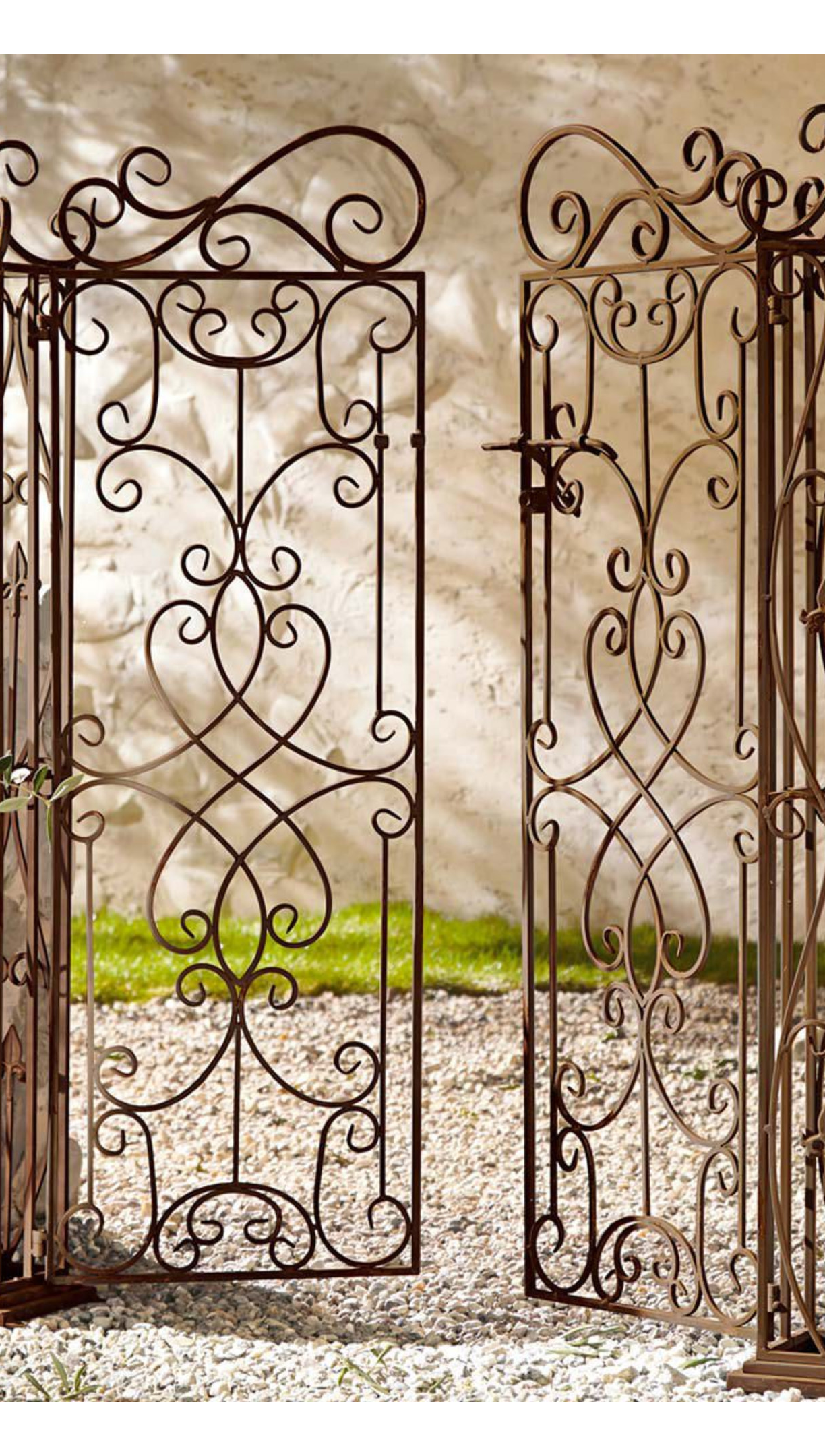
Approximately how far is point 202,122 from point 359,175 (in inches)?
26.7

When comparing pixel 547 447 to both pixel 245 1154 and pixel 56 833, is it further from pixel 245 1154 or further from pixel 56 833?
pixel 245 1154

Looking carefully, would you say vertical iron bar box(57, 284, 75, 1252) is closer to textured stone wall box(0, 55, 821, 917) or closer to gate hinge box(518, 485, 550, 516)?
gate hinge box(518, 485, 550, 516)

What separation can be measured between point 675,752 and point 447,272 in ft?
13.2

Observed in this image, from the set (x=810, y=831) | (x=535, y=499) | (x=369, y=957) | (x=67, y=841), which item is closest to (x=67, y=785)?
(x=67, y=841)

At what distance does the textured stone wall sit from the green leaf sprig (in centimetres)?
349

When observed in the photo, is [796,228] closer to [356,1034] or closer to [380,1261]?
[380,1261]

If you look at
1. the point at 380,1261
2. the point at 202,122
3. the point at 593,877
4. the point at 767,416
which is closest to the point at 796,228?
the point at 767,416

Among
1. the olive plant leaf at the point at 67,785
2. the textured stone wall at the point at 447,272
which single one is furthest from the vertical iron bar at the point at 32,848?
the textured stone wall at the point at 447,272

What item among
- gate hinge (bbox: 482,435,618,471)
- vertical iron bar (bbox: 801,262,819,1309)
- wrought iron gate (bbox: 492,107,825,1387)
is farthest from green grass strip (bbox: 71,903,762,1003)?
gate hinge (bbox: 482,435,618,471)

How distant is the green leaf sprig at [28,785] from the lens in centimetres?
267

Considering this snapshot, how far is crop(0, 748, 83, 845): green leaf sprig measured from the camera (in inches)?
105

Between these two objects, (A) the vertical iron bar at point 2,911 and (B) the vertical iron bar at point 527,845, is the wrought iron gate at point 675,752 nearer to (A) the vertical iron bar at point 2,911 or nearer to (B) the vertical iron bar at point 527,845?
(B) the vertical iron bar at point 527,845

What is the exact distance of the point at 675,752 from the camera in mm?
3006

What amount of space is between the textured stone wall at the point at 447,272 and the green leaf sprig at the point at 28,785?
137 inches
